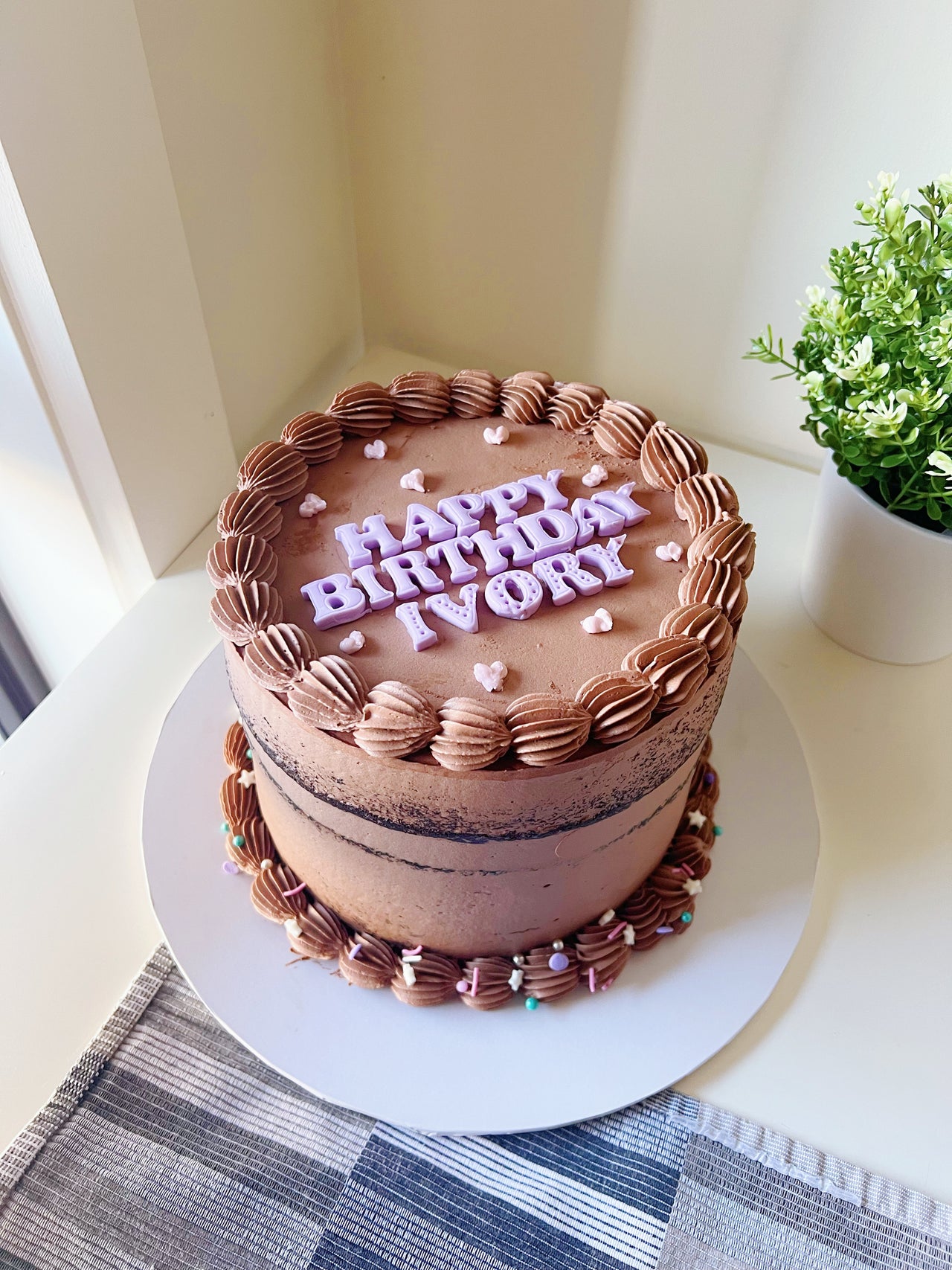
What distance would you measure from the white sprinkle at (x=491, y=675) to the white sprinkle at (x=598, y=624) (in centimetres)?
11

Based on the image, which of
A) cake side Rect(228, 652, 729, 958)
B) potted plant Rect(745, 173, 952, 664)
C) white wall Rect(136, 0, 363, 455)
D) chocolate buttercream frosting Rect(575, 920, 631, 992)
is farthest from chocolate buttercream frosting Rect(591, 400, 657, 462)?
white wall Rect(136, 0, 363, 455)

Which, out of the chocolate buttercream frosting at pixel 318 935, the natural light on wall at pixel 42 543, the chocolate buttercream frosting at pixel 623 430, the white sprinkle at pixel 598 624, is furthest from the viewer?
the natural light on wall at pixel 42 543

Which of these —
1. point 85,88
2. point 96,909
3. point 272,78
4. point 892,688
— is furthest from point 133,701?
point 892,688

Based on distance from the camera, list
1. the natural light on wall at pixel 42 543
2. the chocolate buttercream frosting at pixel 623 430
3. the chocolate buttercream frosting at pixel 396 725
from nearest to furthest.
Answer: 1. the chocolate buttercream frosting at pixel 396 725
2. the chocolate buttercream frosting at pixel 623 430
3. the natural light on wall at pixel 42 543

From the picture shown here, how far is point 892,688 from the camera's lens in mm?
1551

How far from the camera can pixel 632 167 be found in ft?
5.49

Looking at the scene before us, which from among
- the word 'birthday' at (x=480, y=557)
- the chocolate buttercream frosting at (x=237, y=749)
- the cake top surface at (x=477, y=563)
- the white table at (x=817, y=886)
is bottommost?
the white table at (x=817, y=886)

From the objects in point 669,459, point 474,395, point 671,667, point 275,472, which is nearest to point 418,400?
point 474,395

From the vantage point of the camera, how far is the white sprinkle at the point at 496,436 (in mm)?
1340

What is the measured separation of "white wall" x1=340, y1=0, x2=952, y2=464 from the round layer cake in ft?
1.72

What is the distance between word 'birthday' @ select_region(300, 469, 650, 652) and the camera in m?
1.14

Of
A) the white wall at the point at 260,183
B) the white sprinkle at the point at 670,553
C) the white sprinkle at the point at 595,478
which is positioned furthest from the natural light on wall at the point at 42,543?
the white sprinkle at the point at 670,553

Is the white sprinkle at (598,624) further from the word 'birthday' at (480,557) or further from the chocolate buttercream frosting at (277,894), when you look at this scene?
the chocolate buttercream frosting at (277,894)

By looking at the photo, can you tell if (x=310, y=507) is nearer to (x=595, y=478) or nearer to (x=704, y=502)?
(x=595, y=478)
